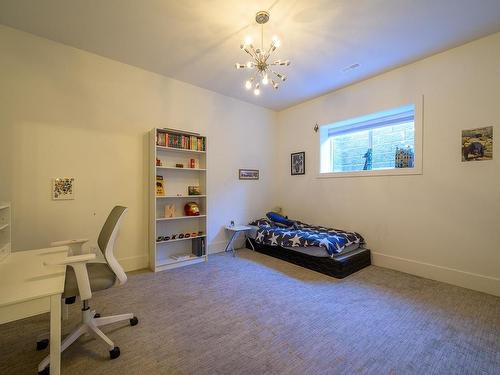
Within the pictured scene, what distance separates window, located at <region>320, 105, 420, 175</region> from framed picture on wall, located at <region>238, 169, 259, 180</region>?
1.29 meters

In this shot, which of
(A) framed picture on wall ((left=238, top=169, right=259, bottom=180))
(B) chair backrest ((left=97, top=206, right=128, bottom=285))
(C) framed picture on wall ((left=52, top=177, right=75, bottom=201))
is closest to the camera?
(B) chair backrest ((left=97, top=206, right=128, bottom=285))

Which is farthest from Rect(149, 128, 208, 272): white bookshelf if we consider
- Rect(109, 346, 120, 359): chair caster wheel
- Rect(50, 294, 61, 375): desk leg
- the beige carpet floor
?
Rect(50, 294, 61, 375): desk leg

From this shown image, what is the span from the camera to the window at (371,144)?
10.6 ft

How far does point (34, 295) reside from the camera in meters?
1.08

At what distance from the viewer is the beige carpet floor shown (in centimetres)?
147

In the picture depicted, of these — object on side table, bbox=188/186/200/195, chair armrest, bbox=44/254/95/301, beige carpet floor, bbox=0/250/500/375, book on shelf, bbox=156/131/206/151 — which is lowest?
beige carpet floor, bbox=0/250/500/375

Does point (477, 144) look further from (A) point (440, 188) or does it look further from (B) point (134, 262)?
(B) point (134, 262)

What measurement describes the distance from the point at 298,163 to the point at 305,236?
172 centimetres

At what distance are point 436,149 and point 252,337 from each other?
309cm

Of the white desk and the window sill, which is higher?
the window sill

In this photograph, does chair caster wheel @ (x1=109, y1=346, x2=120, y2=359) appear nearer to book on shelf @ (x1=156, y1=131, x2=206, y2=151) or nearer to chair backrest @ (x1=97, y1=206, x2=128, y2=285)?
chair backrest @ (x1=97, y1=206, x2=128, y2=285)

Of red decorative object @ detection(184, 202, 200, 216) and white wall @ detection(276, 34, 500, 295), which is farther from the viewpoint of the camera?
red decorative object @ detection(184, 202, 200, 216)

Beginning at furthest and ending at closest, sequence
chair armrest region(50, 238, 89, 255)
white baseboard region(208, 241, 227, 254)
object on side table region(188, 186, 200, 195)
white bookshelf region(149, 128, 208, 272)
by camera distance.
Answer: white baseboard region(208, 241, 227, 254), object on side table region(188, 186, 200, 195), white bookshelf region(149, 128, 208, 272), chair armrest region(50, 238, 89, 255)

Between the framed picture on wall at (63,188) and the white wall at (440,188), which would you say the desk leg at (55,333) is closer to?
the framed picture on wall at (63,188)
